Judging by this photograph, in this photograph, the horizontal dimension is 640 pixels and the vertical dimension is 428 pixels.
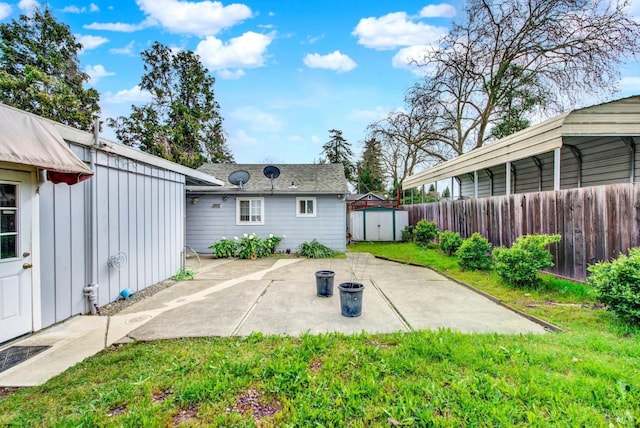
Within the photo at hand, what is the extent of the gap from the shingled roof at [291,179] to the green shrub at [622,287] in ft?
24.1

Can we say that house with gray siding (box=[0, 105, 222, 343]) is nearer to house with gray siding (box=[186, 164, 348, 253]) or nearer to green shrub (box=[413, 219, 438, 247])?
house with gray siding (box=[186, 164, 348, 253])

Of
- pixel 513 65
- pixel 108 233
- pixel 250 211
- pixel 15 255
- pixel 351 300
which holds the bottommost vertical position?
pixel 351 300

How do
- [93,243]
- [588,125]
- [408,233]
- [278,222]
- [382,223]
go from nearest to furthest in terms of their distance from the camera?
1. [93,243]
2. [588,125]
3. [278,222]
4. [408,233]
5. [382,223]

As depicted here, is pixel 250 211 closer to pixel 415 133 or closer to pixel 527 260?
pixel 527 260

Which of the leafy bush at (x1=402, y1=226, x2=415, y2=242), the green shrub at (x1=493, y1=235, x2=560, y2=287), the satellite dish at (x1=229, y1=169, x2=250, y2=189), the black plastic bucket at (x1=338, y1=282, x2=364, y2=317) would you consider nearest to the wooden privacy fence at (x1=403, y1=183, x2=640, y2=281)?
the green shrub at (x1=493, y1=235, x2=560, y2=287)

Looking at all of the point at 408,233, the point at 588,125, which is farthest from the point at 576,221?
the point at 408,233

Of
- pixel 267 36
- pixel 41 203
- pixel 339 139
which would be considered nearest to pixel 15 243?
pixel 41 203

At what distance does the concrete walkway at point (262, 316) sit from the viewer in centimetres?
336

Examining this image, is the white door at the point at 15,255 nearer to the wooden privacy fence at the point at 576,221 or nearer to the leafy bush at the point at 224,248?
the leafy bush at the point at 224,248

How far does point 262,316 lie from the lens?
4207mm

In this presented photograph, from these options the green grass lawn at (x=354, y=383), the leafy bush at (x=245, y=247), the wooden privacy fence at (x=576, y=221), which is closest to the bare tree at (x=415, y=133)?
the wooden privacy fence at (x=576, y=221)

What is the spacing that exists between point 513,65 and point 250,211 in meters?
14.5

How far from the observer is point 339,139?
32.4 m

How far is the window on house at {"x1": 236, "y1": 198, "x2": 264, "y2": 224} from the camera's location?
10578 millimetres
